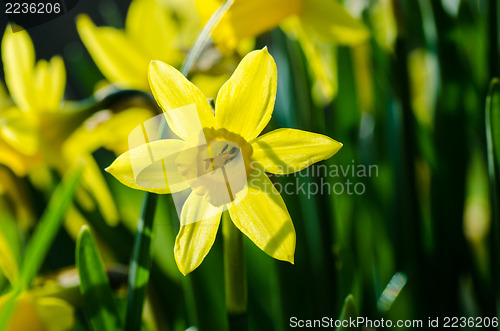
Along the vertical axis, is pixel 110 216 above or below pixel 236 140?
below

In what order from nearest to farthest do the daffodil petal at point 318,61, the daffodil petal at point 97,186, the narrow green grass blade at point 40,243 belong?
the narrow green grass blade at point 40,243 < the daffodil petal at point 318,61 < the daffodil petal at point 97,186

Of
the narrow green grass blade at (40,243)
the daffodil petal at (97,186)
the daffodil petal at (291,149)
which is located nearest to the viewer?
the daffodil petal at (291,149)

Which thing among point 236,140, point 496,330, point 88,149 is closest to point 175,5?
point 88,149

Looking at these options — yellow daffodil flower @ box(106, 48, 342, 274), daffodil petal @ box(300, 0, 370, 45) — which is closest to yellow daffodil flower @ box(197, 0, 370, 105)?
daffodil petal @ box(300, 0, 370, 45)

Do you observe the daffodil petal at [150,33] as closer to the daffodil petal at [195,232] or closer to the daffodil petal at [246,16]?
the daffodil petal at [246,16]

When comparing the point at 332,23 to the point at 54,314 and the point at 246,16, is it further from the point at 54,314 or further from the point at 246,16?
the point at 54,314

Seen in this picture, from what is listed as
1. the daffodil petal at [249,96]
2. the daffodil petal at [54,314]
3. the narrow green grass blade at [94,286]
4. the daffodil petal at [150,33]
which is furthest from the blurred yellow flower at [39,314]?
the daffodil petal at [150,33]

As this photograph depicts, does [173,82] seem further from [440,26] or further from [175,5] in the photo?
[175,5]
